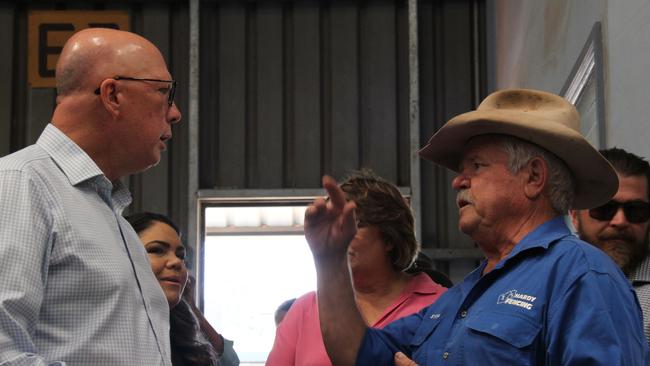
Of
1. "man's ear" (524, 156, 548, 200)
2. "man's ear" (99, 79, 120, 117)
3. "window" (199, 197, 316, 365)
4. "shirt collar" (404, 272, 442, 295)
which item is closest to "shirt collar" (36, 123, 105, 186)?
"man's ear" (99, 79, 120, 117)

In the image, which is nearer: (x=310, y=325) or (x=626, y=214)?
(x=310, y=325)

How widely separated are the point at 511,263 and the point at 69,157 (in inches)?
42.1

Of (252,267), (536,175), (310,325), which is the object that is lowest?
(252,267)

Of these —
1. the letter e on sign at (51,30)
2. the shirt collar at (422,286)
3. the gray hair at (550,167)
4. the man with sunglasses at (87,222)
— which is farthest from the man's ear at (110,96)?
the letter e on sign at (51,30)

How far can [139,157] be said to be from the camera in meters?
2.54

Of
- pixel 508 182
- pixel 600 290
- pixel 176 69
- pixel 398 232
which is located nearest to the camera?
pixel 600 290

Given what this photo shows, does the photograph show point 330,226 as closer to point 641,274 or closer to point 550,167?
point 550,167

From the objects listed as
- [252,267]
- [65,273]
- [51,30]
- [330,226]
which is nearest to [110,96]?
[65,273]

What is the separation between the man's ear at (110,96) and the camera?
8.07 ft

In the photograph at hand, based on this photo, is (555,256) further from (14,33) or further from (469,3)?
(14,33)

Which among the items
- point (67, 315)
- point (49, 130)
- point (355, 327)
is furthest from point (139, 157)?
point (355, 327)

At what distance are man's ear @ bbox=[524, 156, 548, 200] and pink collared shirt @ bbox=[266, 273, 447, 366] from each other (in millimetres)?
799

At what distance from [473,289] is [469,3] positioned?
244 inches

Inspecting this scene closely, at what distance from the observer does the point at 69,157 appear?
7.85 feet
